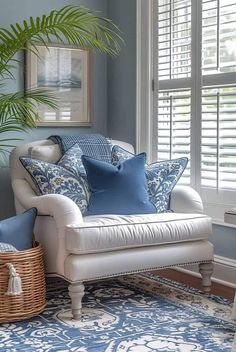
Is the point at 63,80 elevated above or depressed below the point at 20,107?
above

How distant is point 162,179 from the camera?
369 centimetres

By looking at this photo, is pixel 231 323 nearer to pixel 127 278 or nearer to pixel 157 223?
pixel 157 223

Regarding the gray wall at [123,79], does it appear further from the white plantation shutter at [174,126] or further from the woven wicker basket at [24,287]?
the woven wicker basket at [24,287]

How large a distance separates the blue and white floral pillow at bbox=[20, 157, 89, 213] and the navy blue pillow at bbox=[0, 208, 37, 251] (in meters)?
0.36

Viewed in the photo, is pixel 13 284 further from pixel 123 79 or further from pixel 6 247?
pixel 123 79

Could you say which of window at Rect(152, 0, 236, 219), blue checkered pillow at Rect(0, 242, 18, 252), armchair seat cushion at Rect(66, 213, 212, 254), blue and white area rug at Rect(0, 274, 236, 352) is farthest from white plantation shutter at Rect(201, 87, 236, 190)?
blue checkered pillow at Rect(0, 242, 18, 252)

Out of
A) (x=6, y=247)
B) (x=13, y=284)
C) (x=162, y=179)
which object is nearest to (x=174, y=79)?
(x=162, y=179)

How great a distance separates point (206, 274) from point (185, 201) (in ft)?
1.59

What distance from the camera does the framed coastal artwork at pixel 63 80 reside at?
4.28 meters

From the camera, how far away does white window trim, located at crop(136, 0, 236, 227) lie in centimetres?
434

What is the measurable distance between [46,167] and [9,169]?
75cm

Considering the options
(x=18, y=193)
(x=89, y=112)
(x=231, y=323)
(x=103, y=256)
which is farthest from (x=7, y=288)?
(x=89, y=112)

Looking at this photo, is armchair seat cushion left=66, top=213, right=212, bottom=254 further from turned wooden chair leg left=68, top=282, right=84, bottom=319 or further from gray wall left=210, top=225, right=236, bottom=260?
gray wall left=210, top=225, right=236, bottom=260

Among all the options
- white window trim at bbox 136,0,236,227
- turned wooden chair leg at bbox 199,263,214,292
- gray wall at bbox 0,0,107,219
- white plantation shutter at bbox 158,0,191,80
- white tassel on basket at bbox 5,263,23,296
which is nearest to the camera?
white tassel on basket at bbox 5,263,23,296
